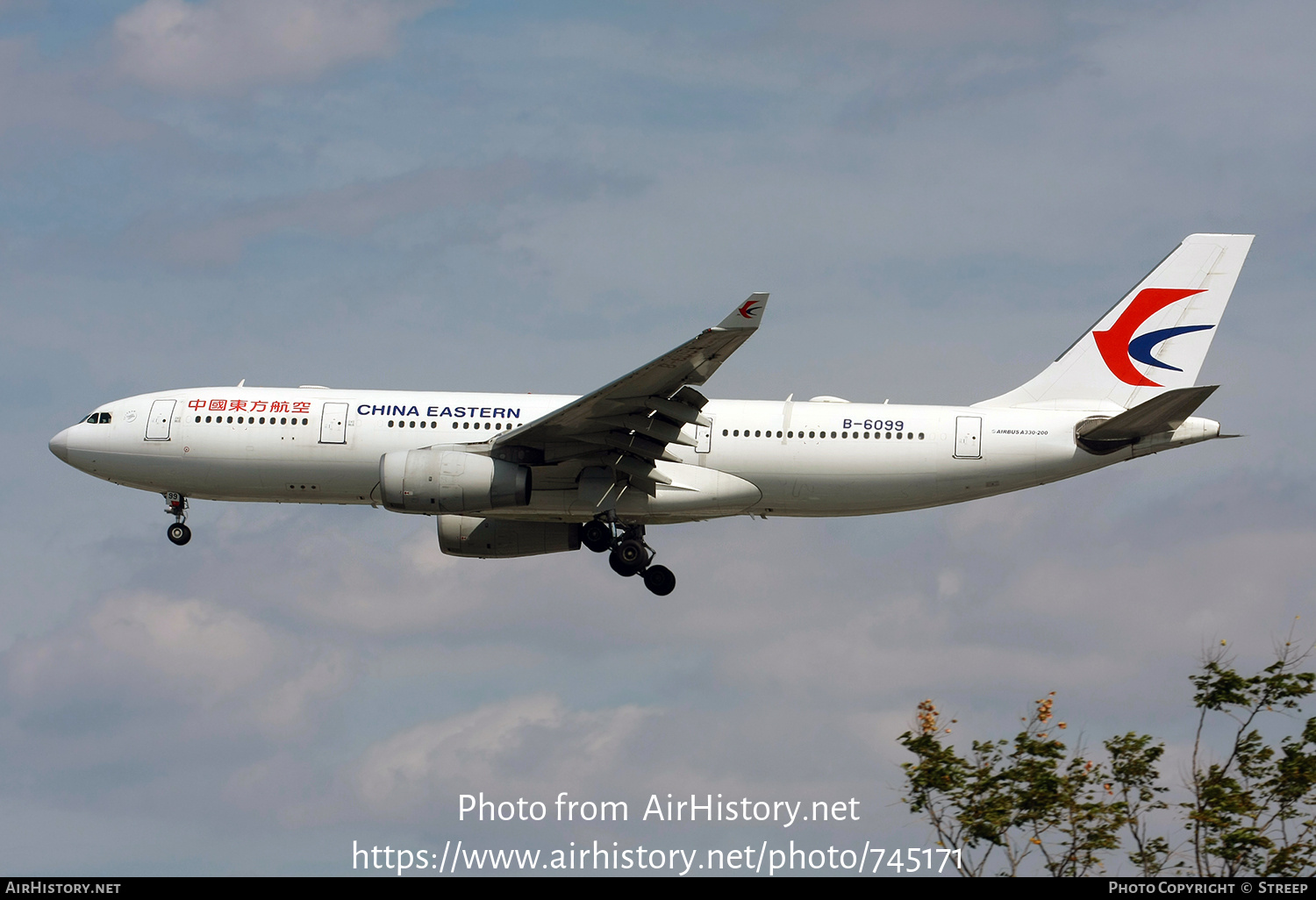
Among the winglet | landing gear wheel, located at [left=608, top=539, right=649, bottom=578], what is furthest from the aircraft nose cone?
the winglet

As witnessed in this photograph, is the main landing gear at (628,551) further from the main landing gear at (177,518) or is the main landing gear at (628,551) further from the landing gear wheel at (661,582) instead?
the main landing gear at (177,518)

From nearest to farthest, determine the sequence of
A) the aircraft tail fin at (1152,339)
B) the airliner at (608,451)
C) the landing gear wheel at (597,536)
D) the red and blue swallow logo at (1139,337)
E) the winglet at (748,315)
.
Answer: the winglet at (748,315) < the airliner at (608,451) < the landing gear wheel at (597,536) < the aircraft tail fin at (1152,339) < the red and blue swallow logo at (1139,337)

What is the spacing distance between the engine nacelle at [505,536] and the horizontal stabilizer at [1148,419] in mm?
14473

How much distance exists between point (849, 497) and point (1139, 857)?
1627 cm

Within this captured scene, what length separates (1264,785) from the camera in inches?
1005

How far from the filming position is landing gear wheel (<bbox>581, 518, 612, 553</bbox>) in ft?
137

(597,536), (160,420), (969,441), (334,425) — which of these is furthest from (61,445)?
(969,441)

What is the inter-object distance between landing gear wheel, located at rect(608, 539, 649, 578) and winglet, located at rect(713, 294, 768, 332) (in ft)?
32.6

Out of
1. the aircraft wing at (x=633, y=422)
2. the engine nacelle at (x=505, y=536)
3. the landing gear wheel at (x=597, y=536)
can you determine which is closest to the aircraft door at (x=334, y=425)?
the aircraft wing at (x=633, y=422)

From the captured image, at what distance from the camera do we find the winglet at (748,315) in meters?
32.4

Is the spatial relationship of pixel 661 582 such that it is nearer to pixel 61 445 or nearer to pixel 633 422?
pixel 633 422

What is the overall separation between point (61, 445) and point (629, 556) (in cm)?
1595

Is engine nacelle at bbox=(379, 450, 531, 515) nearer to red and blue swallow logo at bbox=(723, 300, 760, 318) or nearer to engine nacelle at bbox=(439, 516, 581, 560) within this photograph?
engine nacelle at bbox=(439, 516, 581, 560)

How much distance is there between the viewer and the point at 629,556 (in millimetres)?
41219
